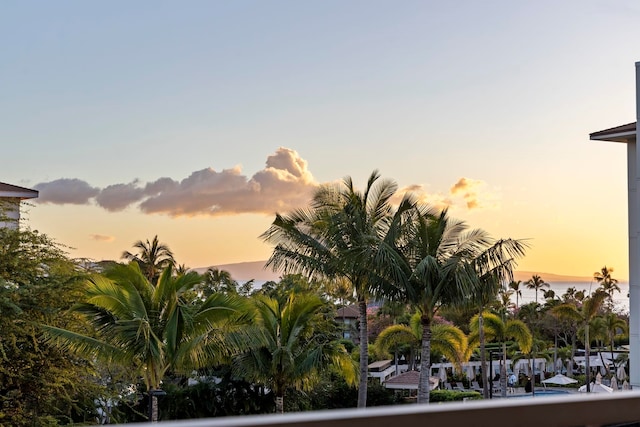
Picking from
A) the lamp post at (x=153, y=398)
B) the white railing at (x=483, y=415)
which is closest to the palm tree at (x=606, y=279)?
the lamp post at (x=153, y=398)

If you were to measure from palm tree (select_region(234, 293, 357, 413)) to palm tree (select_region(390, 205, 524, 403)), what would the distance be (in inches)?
103

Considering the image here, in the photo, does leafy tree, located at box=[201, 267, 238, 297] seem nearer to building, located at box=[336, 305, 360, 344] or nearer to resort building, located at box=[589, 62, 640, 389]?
building, located at box=[336, 305, 360, 344]

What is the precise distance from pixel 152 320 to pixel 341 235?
858cm

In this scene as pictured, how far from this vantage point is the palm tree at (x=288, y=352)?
2019cm

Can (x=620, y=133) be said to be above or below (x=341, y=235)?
above

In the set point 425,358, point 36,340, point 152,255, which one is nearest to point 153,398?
point 36,340

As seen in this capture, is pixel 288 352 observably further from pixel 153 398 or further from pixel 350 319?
pixel 350 319

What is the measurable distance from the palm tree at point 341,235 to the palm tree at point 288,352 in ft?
7.73

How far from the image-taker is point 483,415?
993 mm

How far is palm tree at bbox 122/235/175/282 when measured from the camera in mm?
40375

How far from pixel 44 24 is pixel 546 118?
2638 cm

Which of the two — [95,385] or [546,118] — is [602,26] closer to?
[546,118]

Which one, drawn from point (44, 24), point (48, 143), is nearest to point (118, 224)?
point (48, 143)

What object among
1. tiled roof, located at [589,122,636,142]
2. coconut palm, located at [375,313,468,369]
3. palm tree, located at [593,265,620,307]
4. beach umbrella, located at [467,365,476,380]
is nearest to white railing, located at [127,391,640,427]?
tiled roof, located at [589,122,636,142]
